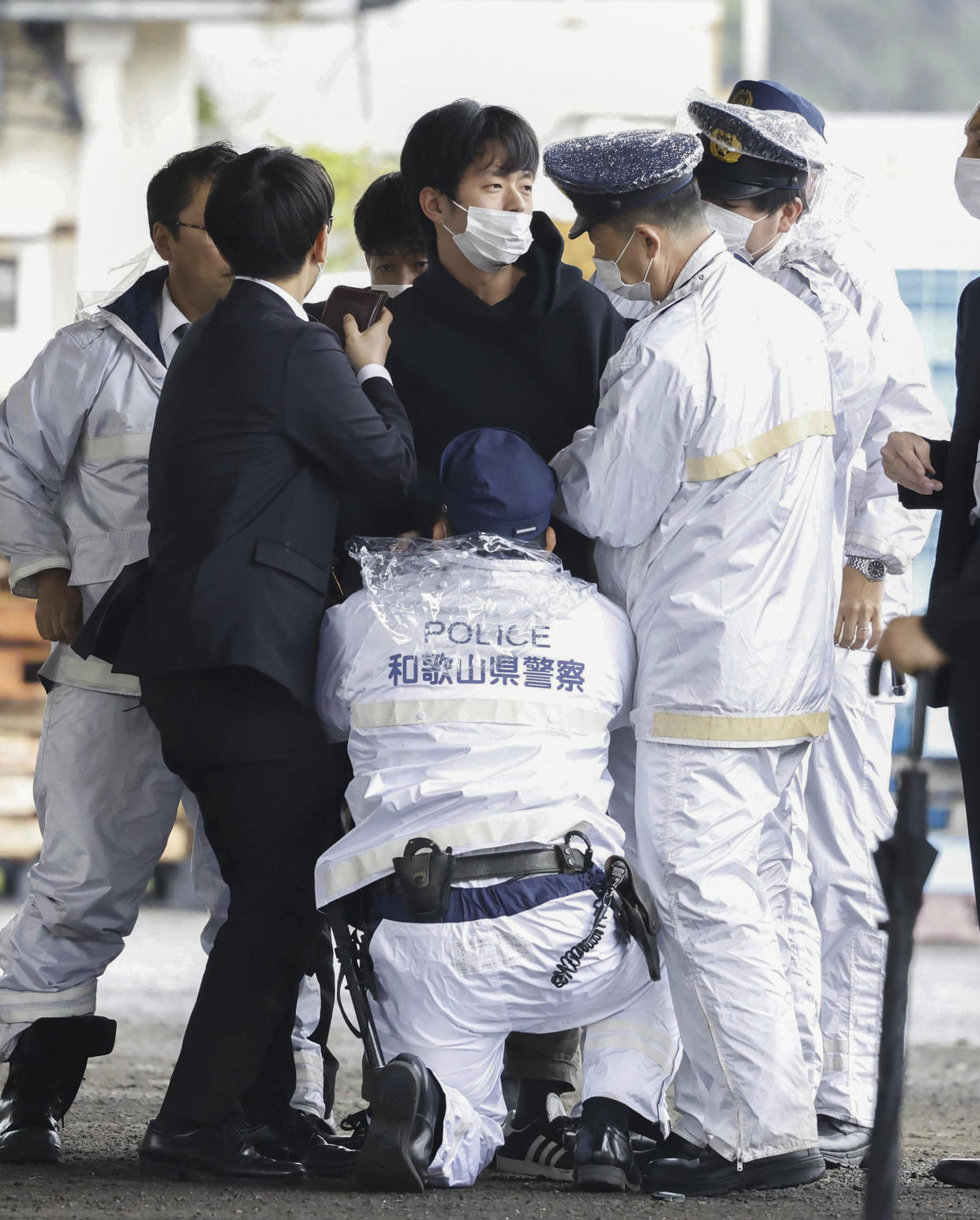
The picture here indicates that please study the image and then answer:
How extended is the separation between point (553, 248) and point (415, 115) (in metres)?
3.45

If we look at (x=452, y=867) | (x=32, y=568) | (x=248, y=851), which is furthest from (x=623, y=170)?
(x=32, y=568)

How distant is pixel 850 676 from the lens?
3324mm

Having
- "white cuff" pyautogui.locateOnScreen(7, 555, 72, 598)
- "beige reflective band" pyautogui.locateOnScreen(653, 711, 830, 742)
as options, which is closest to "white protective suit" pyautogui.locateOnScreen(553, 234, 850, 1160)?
"beige reflective band" pyautogui.locateOnScreen(653, 711, 830, 742)

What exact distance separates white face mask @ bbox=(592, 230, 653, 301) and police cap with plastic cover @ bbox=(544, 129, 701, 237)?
0.07m

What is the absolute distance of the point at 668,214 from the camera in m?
2.80

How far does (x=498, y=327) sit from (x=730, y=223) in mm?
500

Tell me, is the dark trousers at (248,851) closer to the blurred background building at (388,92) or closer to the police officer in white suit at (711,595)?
the police officer in white suit at (711,595)

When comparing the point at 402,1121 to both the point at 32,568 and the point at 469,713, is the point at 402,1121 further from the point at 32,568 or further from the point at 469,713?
the point at 32,568

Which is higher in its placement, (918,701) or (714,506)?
(714,506)

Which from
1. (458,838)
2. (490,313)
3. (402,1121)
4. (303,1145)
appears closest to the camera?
(402,1121)

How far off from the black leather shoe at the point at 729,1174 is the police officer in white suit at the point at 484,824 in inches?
2.5

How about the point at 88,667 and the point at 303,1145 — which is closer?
the point at 303,1145

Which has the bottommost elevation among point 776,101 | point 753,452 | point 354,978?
point 354,978

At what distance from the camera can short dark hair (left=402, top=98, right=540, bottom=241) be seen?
2.98 m
